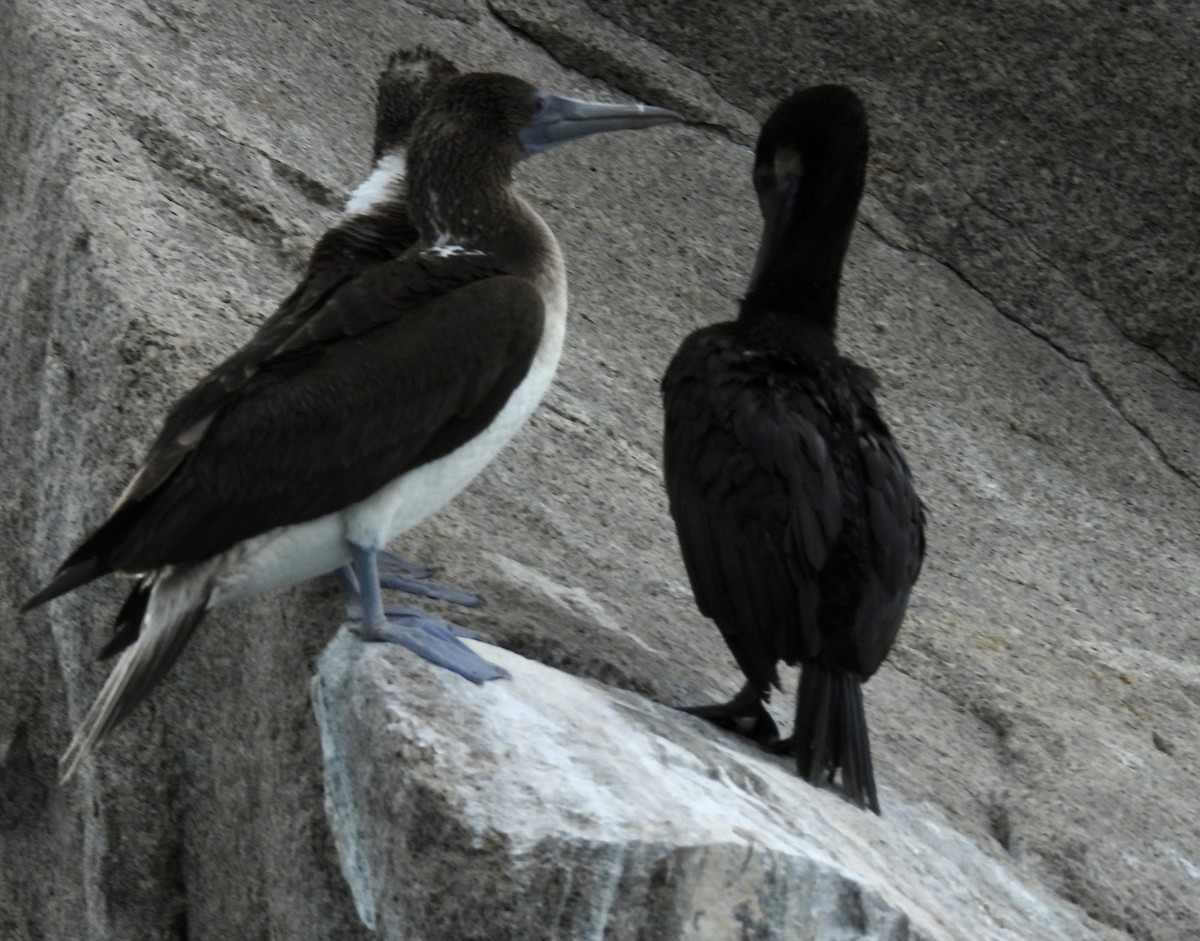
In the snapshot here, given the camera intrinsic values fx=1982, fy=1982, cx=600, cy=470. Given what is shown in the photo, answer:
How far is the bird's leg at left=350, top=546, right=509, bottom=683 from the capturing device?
12.3 feet

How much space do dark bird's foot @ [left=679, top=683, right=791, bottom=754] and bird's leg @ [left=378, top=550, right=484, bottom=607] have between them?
55cm

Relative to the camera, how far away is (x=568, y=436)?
5871 mm

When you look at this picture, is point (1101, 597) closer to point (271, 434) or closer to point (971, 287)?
point (971, 287)

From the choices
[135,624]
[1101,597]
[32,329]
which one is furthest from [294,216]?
[1101,597]

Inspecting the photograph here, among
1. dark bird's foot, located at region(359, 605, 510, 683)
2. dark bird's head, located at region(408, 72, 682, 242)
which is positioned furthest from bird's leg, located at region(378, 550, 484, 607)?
dark bird's head, located at region(408, 72, 682, 242)

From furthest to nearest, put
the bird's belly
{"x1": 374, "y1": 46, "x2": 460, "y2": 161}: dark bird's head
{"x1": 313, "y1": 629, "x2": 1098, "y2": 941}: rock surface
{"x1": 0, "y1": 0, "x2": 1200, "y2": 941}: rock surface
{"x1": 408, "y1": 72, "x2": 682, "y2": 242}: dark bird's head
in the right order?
{"x1": 374, "y1": 46, "x2": 460, "y2": 161}: dark bird's head
{"x1": 0, "y1": 0, "x2": 1200, "y2": 941}: rock surface
{"x1": 408, "y1": 72, "x2": 682, "y2": 242}: dark bird's head
the bird's belly
{"x1": 313, "y1": 629, "x2": 1098, "y2": 941}: rock surface

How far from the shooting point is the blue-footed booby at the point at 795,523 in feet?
13.9

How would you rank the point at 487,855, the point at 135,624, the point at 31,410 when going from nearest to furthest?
the point at 487,855 < the point at 135,624 < the point at 31,410

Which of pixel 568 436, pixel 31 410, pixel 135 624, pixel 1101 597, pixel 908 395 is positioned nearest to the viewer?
pixel 135 624

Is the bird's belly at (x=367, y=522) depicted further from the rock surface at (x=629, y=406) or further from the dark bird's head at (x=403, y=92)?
the dark bird's head at (x=403, y=92)

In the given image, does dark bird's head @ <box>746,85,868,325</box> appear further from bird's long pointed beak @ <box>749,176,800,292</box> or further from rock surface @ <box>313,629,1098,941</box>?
rock surface @ <box>313,629,1098,941</box>

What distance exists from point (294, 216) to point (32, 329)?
87 centimetres

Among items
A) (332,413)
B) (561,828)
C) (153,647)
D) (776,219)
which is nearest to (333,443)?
(332,413)

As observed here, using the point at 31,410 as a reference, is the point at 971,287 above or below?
above
